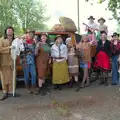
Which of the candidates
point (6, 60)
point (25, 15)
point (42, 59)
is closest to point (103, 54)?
point (42, 59)

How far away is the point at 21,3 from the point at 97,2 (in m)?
22.4

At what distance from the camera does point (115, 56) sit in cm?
953

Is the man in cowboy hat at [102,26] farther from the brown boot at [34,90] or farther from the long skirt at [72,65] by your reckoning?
the brown boot at [34,90]

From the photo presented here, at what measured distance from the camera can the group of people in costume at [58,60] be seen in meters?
8.06

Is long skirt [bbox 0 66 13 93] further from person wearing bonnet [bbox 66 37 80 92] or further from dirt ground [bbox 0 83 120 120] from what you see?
person wearing bonnet [bbox 66 37 80 92]

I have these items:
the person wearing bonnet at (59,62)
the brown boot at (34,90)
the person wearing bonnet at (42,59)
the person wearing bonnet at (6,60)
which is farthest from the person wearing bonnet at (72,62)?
the person wearing bonnet at (6,60)

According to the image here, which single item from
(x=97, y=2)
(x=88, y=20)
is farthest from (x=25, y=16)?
(x=88, y=20)

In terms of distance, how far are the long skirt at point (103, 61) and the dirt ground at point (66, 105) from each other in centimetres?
73

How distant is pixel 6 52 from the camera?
7.93 metres

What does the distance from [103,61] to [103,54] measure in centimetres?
21

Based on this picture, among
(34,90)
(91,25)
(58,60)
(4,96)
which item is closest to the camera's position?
(4,96)

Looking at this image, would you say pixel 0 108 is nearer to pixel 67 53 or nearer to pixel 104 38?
pixel 67 53

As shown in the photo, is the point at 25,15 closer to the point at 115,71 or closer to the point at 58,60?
the point at 115,71

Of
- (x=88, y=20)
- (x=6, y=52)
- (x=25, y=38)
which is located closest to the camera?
(x=6, y=52)
